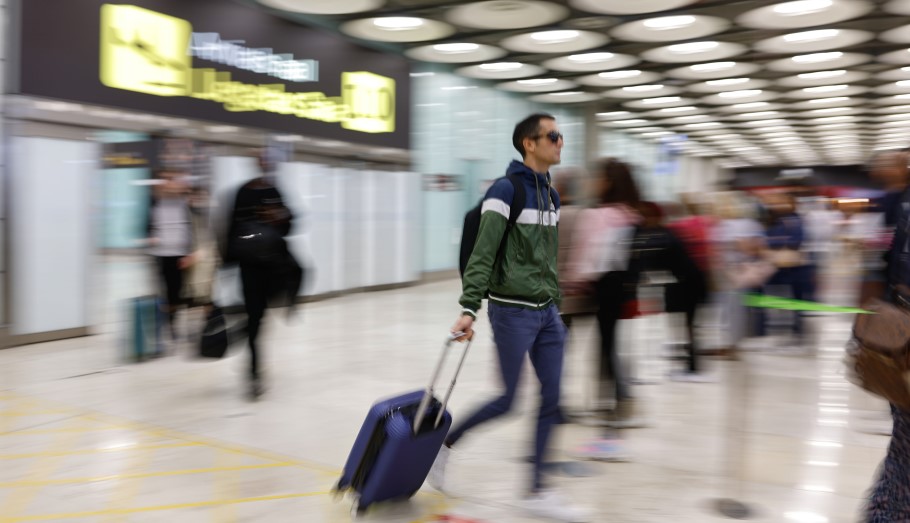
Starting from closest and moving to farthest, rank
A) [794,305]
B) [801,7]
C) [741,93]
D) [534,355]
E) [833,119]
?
[794,305] < [534,355] < [801,7] < [741,93] < [833,119]

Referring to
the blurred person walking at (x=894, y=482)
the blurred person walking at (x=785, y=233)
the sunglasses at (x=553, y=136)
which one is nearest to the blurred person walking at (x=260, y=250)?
the sunglasses at (x=553, y=136)

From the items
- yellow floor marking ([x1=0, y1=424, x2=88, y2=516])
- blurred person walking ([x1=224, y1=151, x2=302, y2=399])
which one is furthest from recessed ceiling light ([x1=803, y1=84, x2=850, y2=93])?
yellow floor marking ([x1=0, y1=424, x2=88, y2=516])

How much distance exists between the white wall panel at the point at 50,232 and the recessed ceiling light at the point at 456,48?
270 inches

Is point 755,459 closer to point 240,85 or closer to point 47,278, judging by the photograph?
point 47,278

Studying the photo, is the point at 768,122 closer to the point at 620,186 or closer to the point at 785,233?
the point at 785,233

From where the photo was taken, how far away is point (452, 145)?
49.3 ft

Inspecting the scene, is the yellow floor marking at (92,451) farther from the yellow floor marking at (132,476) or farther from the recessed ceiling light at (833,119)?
the recessed ceiling light at (833,119)

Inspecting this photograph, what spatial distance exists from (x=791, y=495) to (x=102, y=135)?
711 centimetres

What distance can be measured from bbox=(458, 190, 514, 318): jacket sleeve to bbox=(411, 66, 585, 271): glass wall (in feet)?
35.3

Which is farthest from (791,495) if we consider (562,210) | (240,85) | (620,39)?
(620,39)

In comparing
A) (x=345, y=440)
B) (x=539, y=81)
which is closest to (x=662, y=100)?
(x=539, y=81)

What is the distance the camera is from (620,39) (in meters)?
12.7

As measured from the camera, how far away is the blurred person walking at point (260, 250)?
4.61m

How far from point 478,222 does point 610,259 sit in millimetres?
1036
